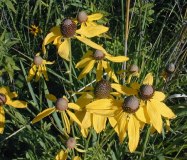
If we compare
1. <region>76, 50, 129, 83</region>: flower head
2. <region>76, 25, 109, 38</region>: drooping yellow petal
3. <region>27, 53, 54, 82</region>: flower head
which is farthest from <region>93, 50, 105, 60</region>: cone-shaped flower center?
<region>27, 53, 54, 82</region>: flower head

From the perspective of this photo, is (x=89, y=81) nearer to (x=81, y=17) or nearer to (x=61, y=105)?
(x=81, y=17)

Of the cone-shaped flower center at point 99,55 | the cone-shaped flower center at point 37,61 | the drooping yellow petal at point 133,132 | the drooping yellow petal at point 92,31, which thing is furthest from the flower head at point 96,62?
the drooping yellow petal at point 133,132

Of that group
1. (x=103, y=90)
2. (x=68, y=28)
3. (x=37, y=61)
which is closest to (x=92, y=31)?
(x=68, y=28)

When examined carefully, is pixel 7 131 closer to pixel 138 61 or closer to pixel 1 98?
pixel 1 98

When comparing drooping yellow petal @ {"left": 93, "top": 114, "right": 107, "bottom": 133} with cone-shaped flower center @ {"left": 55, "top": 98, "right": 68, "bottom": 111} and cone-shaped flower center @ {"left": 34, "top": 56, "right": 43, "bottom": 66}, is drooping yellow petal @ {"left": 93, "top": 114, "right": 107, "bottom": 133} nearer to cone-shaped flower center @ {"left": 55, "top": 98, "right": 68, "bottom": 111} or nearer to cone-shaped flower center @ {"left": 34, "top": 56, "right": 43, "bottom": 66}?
cone-shaped flower center @ {"left": 55, "top": 98, "right": 68, "bottom": 111}

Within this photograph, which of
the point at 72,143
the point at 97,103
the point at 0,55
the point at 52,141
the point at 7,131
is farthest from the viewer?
the point at 7,131

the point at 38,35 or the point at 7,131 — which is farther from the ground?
the point at 38,35

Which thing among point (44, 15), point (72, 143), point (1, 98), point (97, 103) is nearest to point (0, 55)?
point (1, 98)
